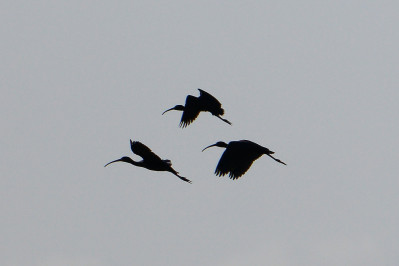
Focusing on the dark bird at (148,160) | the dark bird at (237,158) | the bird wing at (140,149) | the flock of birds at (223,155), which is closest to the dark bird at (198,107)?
the flock of birds at (223,155)

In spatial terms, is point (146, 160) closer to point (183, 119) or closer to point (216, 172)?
point (216, 172)

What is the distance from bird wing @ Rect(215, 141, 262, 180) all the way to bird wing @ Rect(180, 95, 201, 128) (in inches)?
228

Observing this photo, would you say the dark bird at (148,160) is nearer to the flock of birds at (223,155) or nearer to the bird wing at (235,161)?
the flock of birds at (223,155)

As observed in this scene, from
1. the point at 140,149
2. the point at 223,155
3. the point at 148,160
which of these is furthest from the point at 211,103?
the point at 140,149

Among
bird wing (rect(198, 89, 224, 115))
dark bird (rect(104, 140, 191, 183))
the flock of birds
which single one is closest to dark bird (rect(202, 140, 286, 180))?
the flock of birds

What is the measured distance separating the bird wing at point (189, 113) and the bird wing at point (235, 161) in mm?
5802

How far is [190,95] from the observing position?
31.1 m

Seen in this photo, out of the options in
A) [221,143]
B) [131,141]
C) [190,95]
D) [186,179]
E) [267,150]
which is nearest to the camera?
[131,141]

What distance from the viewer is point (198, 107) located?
1225 inches

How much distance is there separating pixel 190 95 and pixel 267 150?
6.38 meters

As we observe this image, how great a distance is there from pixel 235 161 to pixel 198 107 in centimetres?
590

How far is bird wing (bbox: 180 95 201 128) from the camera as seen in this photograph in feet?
102

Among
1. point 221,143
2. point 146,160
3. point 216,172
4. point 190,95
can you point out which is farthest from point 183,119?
point 146,160

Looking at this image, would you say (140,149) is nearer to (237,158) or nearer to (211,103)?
(237,158)
